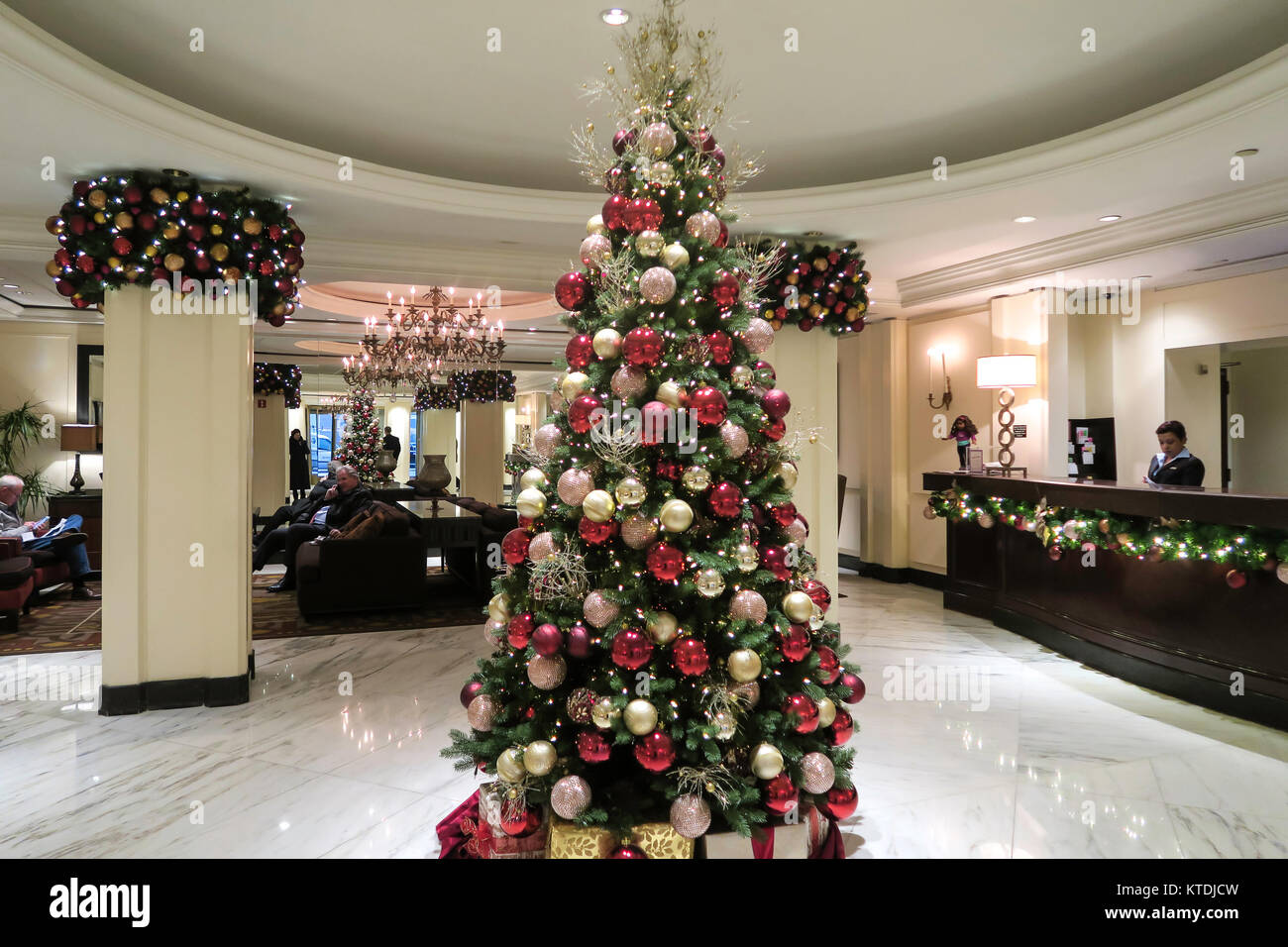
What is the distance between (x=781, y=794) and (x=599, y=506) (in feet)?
3.41

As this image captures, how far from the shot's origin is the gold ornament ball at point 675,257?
238cm

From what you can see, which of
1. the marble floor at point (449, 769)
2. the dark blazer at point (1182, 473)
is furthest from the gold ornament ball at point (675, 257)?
the dark blazer at point (1182, 473)

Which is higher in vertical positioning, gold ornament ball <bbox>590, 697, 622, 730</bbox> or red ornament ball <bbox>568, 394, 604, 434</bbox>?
red ornament ball <bbox>568, 394, 604, 434</bbox>

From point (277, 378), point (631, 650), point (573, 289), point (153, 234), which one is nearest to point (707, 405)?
point (573, 289)

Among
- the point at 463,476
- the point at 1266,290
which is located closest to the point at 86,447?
the point at 463,476

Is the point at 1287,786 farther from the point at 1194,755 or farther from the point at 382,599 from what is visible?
the point at 382,599

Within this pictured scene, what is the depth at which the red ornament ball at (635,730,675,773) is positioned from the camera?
2.26 meters

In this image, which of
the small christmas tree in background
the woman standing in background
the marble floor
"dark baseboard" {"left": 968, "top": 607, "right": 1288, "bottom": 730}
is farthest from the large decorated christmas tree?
the woman standing in background

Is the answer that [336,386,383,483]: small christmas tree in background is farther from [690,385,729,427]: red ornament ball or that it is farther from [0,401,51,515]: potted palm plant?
[690,385,729,427]: red ornament ball

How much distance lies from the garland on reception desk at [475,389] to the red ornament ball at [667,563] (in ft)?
34.1

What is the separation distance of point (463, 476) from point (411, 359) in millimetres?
6317

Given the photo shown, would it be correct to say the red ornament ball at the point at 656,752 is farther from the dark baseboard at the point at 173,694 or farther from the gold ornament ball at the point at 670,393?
the dark baseboard at the point at 173,694

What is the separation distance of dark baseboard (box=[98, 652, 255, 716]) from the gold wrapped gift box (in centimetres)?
283

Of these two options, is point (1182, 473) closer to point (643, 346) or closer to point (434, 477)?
point (643, 346)
